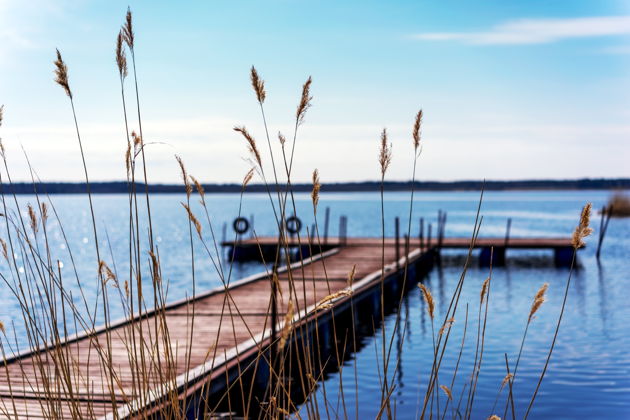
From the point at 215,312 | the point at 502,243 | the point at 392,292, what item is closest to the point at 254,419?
the point at 215,312

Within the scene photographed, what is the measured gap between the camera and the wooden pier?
2.50 metres

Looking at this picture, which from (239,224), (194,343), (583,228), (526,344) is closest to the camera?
(583,228)

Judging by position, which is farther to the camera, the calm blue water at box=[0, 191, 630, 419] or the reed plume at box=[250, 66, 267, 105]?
the calm blue water at box=[0, 191, 630, 419]

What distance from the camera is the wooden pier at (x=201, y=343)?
8.19ft

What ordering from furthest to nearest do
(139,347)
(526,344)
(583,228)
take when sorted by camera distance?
(526,344) → (139,347) → (583,228)

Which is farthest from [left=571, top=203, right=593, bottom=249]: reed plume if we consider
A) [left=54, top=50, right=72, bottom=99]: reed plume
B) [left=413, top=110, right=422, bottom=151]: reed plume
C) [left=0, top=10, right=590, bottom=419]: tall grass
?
[left=54, top=50, right=72, bottom=99]: reed plume

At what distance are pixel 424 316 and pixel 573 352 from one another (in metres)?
4.13

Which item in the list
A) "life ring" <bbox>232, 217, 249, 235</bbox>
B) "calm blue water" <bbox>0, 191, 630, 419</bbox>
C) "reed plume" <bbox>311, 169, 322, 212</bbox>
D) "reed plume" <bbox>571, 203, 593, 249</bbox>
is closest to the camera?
"reed plume" <bbox>571, 203, 593, 249</bbox>

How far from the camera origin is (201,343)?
7.42 m

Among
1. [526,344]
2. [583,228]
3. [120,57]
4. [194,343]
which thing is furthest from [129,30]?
[526,344]

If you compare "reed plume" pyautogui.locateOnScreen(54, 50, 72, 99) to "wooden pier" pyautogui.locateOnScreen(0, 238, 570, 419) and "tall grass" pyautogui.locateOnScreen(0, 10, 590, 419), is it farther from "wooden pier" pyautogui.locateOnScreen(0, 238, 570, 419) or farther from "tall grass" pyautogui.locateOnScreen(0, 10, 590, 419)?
"wooden pier" pyautogui.locateOnScreen(0, 238, 570, 419)

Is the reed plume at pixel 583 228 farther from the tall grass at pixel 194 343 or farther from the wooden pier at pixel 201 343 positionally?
the wooden pier at pixel 201 343

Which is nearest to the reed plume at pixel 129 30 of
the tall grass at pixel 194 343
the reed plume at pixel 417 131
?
the tall grass at pixel 194 343

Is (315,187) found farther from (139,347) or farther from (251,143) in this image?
(139,347)
